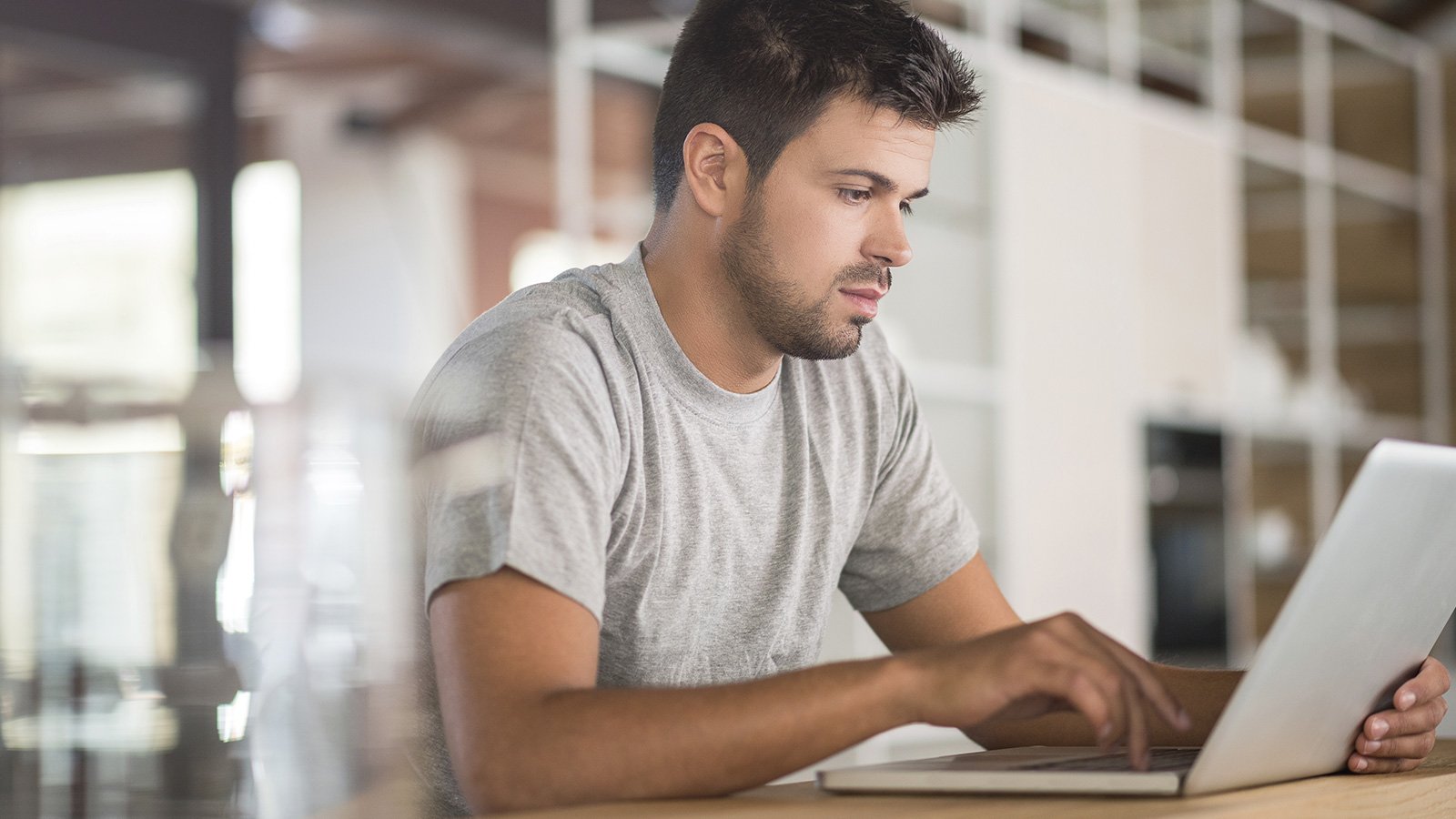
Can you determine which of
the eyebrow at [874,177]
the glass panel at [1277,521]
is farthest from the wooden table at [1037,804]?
the glass panel at [1277,521]

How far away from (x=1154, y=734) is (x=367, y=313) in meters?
6.80

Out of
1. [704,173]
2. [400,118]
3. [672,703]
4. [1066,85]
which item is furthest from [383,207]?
[672,703]

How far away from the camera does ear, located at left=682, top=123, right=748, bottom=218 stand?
1264 millimetres

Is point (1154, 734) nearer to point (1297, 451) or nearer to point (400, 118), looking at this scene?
point (1297, 451)

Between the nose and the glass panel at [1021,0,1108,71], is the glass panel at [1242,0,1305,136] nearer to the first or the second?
the glass panel at [1021,0,1108,71]

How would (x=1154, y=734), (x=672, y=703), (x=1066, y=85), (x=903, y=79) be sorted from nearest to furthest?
(x=672, y=703) < (x=1154, y=734) < (x=903, y=79) < (x=1066, y=85)

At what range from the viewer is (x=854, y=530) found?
1.35m

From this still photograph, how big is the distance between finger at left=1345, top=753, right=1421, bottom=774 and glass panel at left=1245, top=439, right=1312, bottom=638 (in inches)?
167

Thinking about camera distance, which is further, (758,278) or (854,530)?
(854,530)

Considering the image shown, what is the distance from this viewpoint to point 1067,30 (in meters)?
4.29

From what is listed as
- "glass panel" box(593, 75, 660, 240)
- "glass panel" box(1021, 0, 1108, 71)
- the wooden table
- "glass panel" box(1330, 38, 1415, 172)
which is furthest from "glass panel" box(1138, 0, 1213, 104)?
the wooden table

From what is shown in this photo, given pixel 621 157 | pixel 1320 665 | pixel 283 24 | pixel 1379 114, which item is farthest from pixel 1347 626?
pixel 621 157

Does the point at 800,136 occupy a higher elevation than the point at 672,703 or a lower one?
higher

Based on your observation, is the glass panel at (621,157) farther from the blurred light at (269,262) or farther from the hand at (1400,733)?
the hand at (1400,733)
